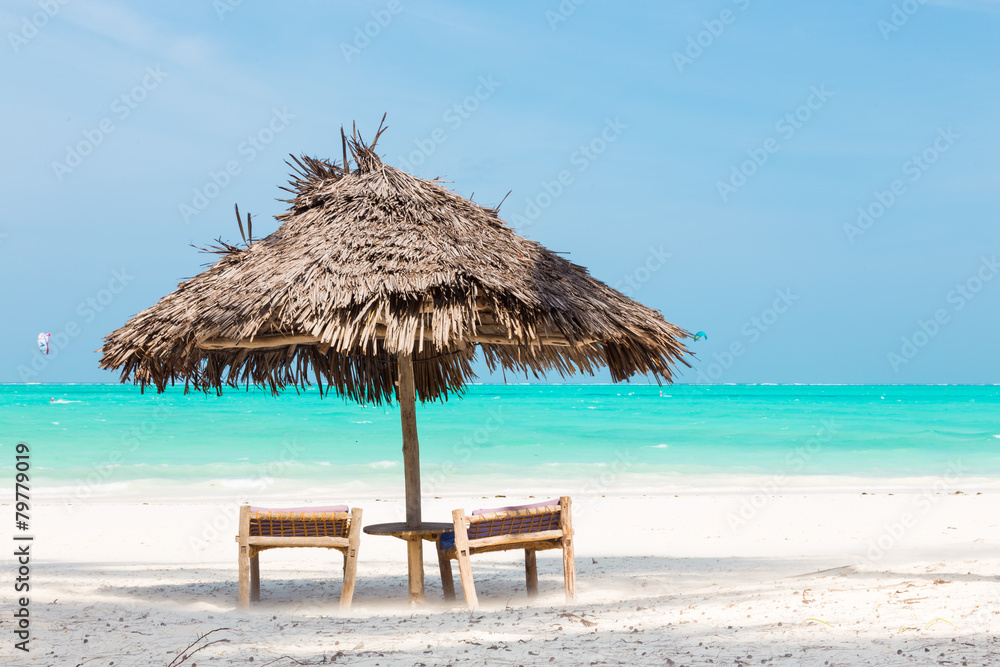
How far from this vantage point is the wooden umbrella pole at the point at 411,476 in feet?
16.1

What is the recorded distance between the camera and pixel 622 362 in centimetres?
524

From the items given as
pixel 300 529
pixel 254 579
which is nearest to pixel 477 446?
pixel 254 579

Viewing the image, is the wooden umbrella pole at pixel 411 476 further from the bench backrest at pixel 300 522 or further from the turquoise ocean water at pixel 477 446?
the turquoise ocean water at pixel 477 446

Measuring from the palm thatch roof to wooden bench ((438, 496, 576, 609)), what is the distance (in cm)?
96

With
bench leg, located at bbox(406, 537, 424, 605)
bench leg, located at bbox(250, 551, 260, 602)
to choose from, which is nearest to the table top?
bench leg, located at bbox(406, 537, 424, 605)

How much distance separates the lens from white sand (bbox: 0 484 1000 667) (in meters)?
3.46

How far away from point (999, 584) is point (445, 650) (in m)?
3.24

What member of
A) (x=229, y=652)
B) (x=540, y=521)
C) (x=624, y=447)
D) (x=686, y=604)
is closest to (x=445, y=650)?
(x=229, y=652)

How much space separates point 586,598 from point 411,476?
4.45 feet

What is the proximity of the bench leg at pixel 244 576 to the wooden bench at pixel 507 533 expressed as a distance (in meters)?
1.11

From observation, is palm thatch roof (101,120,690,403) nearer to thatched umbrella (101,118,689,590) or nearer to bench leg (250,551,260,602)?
thatched umbrella (101,118,689,590)

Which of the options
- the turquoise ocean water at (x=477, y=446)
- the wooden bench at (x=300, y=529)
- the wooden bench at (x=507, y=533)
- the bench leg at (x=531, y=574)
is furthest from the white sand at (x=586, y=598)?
the turquoise ocean water at (x=477, y=446)

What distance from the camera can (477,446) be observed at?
21.8 m

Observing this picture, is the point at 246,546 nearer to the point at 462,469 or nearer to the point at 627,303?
the point at 627,303
